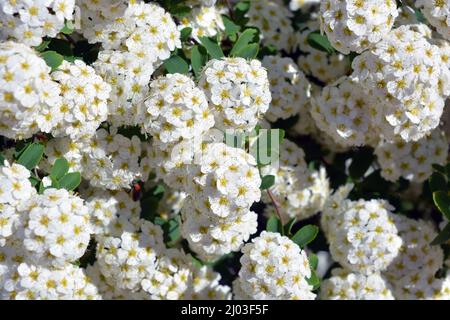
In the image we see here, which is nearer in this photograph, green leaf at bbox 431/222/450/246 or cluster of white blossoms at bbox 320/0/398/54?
cluster of white blossoms at bbox 320/0/398/54

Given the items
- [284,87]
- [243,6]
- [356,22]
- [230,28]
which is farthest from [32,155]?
[356,22]

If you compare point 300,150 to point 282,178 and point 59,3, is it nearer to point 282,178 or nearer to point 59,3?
point 282,178

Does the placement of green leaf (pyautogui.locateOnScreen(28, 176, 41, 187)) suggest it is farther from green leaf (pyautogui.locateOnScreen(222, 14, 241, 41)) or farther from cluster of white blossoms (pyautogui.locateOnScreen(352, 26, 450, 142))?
cluster of white blossoms (pyautogui.locateOnScreen(352, 26, 450, 142))

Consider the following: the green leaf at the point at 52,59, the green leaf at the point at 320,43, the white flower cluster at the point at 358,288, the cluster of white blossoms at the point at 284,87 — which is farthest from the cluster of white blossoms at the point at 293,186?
the green leaf at the point at 52,59

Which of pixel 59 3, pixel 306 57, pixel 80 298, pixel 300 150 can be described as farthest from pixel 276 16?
pixel 80 298

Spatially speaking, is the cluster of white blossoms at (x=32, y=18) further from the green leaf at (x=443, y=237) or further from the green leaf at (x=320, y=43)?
the green leaf at (x=443, y=237)

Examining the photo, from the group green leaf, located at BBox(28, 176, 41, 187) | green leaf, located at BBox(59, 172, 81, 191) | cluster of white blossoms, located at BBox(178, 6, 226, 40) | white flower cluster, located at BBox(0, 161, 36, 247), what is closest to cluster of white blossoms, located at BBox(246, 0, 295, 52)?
cluster of white blossoms, located at BBox(178, 6, 226, 40)

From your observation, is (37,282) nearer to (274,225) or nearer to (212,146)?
(212,146)
